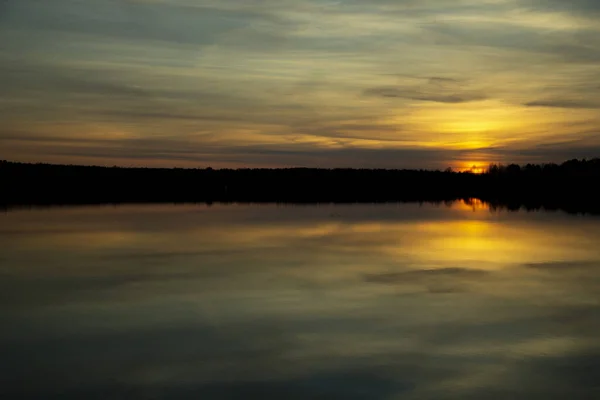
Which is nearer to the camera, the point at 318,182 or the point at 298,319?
the point at 298,319

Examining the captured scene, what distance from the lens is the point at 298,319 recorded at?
1025 cm

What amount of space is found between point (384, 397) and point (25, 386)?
3479mm

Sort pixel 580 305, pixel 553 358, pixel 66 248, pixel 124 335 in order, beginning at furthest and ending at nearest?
pixel 66 248 → pixel 580 305 → pixel 124 335 → pixel 553 358

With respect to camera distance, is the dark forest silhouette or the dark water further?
the dark forest silhouette

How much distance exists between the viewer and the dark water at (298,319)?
7.52 metres

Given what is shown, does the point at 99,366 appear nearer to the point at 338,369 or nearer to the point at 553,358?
the point at 338,369

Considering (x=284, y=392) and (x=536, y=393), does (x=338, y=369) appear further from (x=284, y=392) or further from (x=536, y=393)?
(x=536, y=393)

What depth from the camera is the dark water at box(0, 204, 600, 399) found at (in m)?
7.52

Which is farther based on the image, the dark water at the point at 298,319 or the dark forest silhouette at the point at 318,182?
the dark forest silhouette at the point at 318,182

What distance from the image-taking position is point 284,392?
284 inches

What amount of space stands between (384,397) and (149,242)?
14.3 meters

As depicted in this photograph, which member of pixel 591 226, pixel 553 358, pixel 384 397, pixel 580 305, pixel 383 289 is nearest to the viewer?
pixel 384 397

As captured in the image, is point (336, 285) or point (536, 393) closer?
point (536, 393)

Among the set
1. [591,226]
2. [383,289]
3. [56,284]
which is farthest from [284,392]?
[591,226]
